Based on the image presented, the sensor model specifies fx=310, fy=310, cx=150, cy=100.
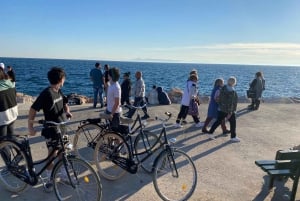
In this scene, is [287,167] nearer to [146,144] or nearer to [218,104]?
[146,144]

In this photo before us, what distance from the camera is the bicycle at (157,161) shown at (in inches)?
184

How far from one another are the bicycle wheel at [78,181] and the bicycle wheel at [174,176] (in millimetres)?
909

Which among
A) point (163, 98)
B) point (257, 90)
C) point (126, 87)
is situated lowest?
point (163, 98)

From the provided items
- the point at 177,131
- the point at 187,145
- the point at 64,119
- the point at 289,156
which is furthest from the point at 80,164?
the point at 177,131

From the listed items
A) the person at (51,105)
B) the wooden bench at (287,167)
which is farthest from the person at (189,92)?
the person at (51,105)

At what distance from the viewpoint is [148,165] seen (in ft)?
20.1

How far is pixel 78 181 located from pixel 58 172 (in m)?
0.31

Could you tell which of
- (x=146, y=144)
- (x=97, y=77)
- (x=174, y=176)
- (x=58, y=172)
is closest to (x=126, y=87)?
(x=97, y=77)

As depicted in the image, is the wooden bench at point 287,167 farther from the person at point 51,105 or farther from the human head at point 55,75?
the human head at point 55,75

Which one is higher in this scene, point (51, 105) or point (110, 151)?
point (51, 105)

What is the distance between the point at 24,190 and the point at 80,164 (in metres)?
1.40

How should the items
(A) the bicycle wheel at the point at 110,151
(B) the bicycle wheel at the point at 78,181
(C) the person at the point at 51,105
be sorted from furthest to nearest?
1. (A) the bicycle wheel at the point at 110,151
2. (C) the person at the point at 51,105
3. (B) the bicycle wheel at the point at 78,181

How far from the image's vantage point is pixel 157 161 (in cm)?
466

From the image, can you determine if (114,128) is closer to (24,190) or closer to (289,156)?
(24,190)
